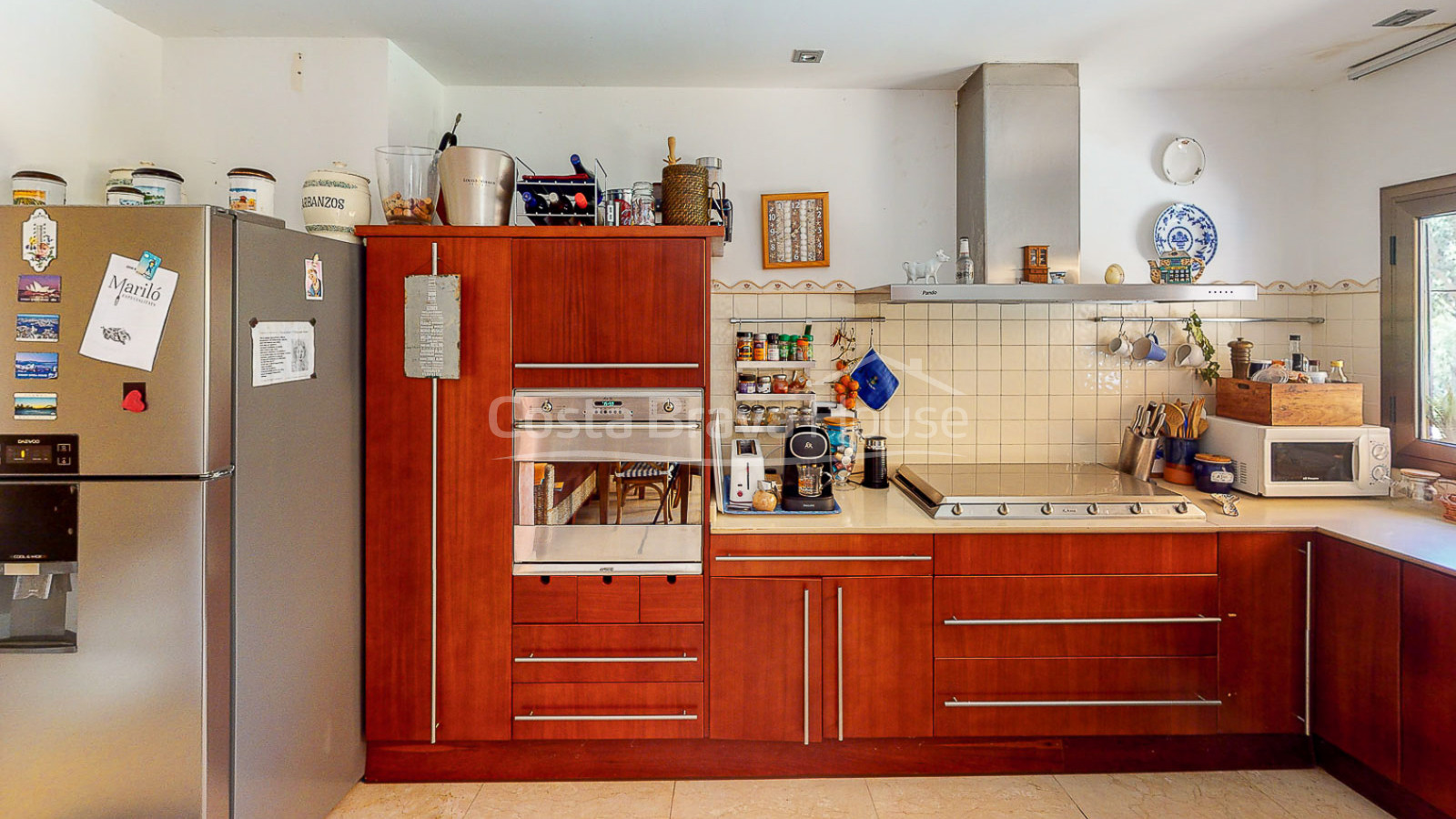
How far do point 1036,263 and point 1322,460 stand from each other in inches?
48.1

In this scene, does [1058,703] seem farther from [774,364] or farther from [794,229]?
[794,229]

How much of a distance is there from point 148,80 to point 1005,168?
9.88 ft

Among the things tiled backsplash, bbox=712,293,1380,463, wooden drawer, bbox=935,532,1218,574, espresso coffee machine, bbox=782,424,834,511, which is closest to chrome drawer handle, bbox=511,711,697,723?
espresso coffee machine, bbox=782,424,834,511

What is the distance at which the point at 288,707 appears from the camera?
192 cm

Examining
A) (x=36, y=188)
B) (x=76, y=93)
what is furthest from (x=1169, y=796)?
(x=76, y=93)

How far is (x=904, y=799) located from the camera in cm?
222

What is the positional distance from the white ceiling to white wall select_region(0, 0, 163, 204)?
0.11m

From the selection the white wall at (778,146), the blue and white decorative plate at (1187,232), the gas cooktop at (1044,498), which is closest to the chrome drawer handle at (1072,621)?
the gas cooktop at (1044,498)

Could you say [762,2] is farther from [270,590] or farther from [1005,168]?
[270,590]

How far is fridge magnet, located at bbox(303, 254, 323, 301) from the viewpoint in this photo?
195 centimetres

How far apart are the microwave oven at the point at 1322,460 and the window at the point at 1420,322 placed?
7.8 inches

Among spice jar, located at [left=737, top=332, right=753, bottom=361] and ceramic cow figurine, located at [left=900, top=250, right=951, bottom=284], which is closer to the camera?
ceramic cow figurine, located at [left=900, top=250, right=951, bottom=284]

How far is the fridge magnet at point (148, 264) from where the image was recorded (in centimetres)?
163

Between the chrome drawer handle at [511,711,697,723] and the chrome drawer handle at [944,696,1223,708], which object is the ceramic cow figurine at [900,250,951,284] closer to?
the chrome drawer handle at [944,696,1223,708]
